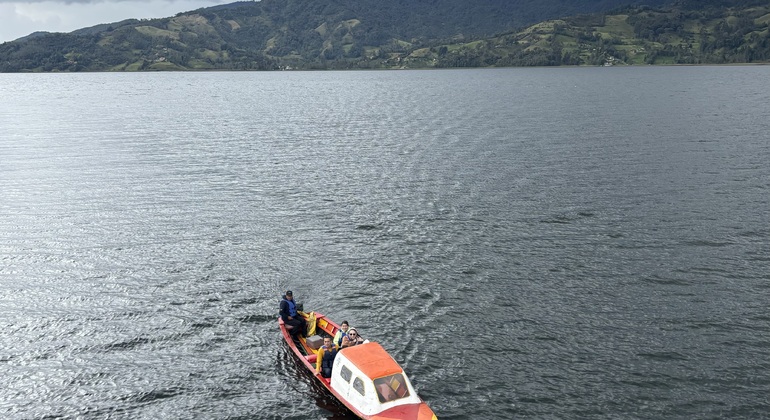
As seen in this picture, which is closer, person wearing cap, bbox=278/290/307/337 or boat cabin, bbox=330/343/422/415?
boat cabin, bbox=330/343/422/415

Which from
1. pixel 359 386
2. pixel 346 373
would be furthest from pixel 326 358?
pixel 359 386

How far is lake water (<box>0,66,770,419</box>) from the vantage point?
36.3m

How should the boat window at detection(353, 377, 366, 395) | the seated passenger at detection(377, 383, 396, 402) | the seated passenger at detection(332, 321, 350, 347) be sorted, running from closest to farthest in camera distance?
1. the seated passenger at detection(377, 383, 396, 402)
2. the boat window at detection(353, 377, 366, 395)
3. the seated passenger at detection(332, 321, 350, 347)

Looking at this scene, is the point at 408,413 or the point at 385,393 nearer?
the point at 408,413

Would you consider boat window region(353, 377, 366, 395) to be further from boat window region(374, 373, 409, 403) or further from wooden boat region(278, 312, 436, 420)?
boat window region(374, 373, 409, 403)

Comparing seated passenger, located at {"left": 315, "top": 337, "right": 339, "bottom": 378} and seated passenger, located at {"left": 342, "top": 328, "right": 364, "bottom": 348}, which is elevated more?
seated passenger, located at {"left": 342, "top": 328, "right": 364, "bottom": 348}

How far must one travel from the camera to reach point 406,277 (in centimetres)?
5228

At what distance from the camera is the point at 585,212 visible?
226ft

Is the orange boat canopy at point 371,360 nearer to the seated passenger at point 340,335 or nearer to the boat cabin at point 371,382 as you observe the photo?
the boat cabin at point 371,382

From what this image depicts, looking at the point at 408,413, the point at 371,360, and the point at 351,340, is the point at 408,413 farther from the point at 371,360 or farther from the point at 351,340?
the point at 351,340

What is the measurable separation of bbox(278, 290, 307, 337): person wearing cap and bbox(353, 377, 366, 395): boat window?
31.2 feet

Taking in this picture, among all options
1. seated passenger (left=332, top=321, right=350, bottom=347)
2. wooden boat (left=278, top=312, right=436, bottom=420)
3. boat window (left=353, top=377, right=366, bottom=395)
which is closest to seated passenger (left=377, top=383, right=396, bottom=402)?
wooden boat (left=278, top=312, right=436, bottom=420)

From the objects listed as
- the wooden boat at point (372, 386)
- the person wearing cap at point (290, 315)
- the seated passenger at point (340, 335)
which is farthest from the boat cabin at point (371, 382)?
the person wearing cap at point (290, 315)

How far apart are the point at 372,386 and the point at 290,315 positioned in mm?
11417
